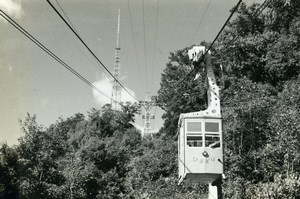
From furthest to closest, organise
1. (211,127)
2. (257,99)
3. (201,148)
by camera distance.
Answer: (257,99)
(211,127)
(201,148)

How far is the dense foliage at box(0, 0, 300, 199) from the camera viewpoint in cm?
2745

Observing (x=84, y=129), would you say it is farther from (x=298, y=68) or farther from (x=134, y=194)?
(x=298, y=68)

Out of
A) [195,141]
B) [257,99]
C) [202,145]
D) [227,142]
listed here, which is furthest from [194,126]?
[227,142]

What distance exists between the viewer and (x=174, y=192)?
122 feet

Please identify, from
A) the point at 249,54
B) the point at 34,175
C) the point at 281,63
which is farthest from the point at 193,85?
the point at 34,175

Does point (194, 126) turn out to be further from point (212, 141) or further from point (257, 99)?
point (257, 99)

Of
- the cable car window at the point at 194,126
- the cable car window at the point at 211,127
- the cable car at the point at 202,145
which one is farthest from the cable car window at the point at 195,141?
the cable car window at the point at 211,127

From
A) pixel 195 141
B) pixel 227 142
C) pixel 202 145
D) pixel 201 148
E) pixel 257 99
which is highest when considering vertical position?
pixel 257 99

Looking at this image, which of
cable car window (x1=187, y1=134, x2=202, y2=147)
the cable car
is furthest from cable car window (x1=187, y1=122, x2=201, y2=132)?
cable car window (x1=187, y1=134, x2=202, y2=147)

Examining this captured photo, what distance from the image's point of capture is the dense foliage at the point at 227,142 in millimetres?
27453

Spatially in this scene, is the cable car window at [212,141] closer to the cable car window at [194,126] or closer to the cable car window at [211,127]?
the cable car window at [211,127]

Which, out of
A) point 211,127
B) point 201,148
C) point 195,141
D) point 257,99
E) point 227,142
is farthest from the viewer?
point 227,142

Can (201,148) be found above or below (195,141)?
below

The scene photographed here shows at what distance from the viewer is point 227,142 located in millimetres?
34281
